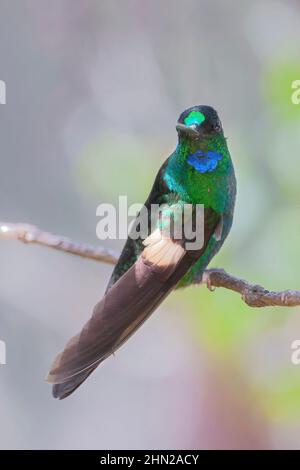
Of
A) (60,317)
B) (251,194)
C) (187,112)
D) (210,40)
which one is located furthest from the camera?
(210,40)

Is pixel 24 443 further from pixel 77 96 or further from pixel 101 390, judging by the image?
pixel 77 96

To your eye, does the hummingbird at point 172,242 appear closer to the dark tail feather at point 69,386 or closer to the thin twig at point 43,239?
the dark tail feather at point 69,386

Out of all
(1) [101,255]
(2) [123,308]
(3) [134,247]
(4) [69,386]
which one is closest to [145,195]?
(3) [134,247]

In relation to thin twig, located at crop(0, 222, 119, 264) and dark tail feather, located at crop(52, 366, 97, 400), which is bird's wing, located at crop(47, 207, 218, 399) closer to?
dark tail feather, located at crop(52, 366, 97, 400)

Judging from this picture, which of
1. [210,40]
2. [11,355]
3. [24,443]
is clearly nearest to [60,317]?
[11,355]

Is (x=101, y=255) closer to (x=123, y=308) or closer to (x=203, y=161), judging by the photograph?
(x=123, y=308)

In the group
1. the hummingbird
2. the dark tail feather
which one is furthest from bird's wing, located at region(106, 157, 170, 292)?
the dark tail feather
